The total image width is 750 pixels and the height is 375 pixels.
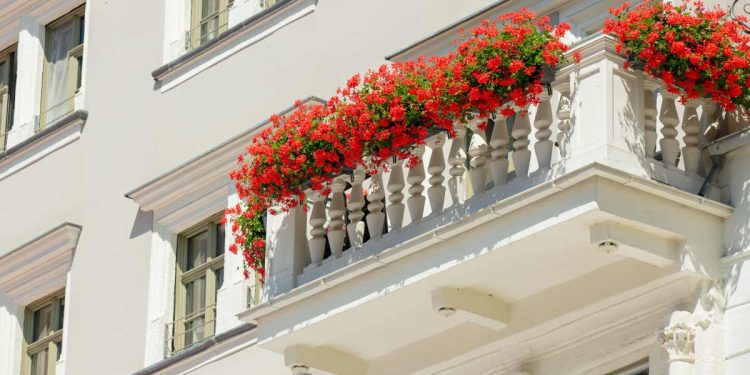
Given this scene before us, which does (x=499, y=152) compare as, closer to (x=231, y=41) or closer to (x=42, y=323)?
(x=231, y=41)

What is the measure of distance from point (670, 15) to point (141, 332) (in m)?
6.67

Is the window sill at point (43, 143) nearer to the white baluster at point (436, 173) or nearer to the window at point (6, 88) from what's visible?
the window at point (6, 88)

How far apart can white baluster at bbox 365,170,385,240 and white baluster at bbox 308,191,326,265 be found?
38 cm

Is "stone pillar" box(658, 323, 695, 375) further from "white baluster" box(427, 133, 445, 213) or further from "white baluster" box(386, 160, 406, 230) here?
"white baluster" box(386, 160, 406, 230)

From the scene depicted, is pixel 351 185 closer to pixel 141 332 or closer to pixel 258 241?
pixel 258 241

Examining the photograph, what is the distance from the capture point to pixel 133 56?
69.9 ft

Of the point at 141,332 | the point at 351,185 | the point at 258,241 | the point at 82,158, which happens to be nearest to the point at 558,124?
the point at 351,185

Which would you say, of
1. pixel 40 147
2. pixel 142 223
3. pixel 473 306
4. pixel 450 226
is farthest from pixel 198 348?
pixel 450 226

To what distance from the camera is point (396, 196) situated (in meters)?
15.8

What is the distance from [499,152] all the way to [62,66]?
8196 mm

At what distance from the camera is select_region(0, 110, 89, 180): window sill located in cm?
2161

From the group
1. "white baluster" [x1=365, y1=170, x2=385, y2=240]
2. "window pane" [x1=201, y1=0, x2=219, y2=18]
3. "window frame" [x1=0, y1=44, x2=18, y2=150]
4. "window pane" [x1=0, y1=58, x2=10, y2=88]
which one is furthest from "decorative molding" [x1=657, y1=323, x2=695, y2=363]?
"window pane" [x1=0, y1=58, x2=10, y2=88]

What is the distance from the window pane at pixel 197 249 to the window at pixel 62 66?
2640mm

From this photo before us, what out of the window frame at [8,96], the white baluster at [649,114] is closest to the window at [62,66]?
the window frame at [8,96]
